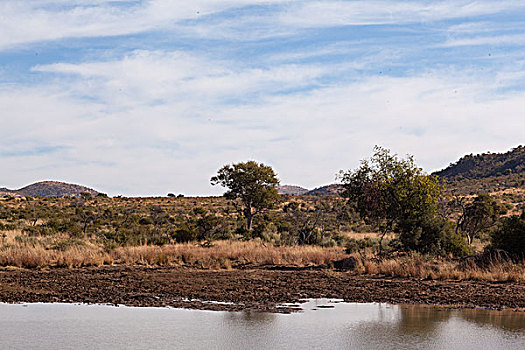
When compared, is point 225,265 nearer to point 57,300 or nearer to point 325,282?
point 325,282

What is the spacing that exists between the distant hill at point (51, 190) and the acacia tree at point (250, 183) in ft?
281

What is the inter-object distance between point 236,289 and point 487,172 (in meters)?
81.2

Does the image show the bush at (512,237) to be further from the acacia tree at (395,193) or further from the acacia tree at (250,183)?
the acacia tree at (250,183)

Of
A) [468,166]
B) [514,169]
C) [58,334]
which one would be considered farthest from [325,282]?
[468,166]

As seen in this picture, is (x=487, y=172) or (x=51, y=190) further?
(x=51, y=190)

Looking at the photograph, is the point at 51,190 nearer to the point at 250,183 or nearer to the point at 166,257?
the point at 250,183

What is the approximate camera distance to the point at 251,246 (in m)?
26.4

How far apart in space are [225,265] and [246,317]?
387 inches

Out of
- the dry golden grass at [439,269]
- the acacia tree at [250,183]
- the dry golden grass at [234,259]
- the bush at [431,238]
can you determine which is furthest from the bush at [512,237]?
the acacia tree at [250,183]

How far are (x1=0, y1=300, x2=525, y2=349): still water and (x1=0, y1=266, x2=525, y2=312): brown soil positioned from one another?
1094 millimetres

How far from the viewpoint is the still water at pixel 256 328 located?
984cm

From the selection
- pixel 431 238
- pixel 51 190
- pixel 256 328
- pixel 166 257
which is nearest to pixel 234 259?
pixel 166 257

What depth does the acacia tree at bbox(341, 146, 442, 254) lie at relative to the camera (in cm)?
2295

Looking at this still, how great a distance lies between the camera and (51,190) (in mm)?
130125
